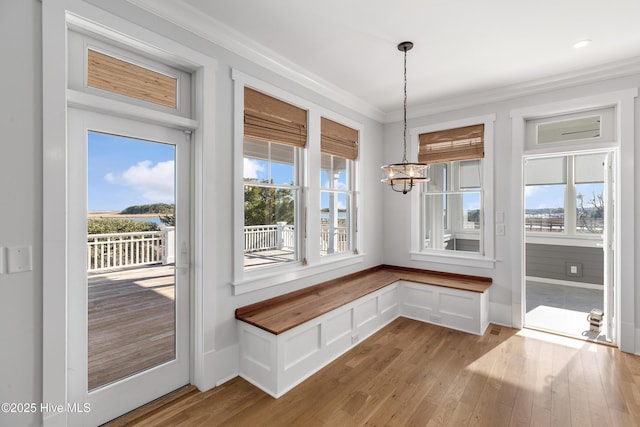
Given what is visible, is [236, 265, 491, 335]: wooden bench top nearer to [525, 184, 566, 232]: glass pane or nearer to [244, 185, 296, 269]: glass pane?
[244, 185, 296, 269]: glass pane

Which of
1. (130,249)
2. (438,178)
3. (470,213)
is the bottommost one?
(130,249)

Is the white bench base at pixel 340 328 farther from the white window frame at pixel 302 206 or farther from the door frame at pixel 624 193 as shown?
the door frame at pixel 624 193

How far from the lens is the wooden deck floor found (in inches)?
80.0

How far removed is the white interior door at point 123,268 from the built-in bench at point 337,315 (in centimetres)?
63

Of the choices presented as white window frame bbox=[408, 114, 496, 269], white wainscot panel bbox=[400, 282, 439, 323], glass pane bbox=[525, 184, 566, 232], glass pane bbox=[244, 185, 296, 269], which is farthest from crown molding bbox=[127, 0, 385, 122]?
glass pane bbox=[525, 184, 566, 232]

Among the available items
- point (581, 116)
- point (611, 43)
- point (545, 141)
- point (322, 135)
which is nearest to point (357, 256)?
point (322, 135)

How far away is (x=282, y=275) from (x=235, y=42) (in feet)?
7.27

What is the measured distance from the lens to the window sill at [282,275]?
2.74 m

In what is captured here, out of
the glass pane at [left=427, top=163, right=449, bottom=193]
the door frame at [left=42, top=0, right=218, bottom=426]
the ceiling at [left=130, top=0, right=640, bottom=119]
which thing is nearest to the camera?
the door frame at [left=42, top=0, right=218, bottom=426]

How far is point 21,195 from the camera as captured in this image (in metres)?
1.65

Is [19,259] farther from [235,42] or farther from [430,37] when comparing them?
[430,37]

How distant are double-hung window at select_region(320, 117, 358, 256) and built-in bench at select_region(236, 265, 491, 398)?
53cm

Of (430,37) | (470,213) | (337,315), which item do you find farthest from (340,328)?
(430,37)

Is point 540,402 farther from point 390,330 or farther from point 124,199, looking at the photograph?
point 124,199
